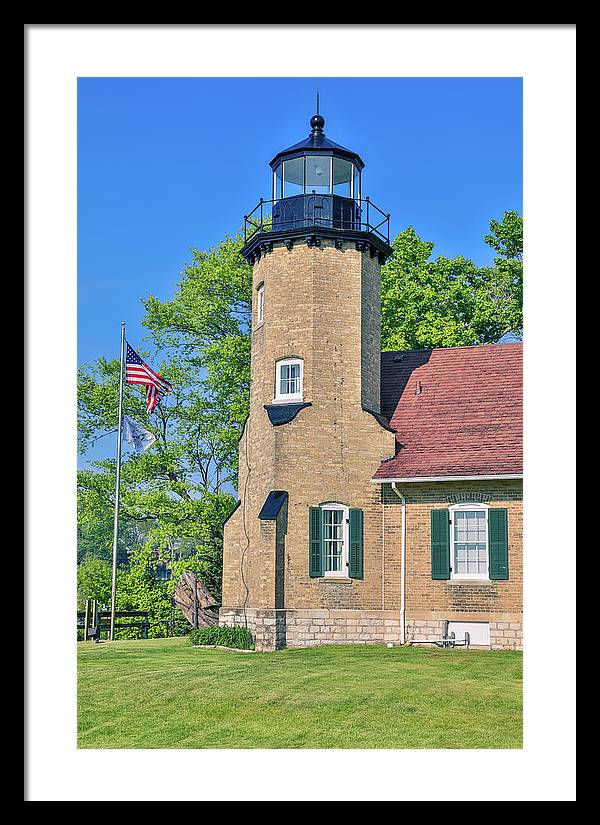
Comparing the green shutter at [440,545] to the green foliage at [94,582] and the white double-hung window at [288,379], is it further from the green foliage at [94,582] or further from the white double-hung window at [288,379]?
the green foliage at [94,582]

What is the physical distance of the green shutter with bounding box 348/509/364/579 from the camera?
18.2 m

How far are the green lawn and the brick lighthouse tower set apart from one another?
1.60 metres

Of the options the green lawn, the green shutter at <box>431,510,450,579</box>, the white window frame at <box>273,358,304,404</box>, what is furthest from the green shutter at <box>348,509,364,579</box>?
the white window frame at <box>273,358,304,404</box>

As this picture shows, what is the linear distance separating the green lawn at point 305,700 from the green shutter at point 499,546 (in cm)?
153

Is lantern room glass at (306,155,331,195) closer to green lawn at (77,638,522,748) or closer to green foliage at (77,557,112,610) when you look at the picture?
green lawn at (77,638,522,748)

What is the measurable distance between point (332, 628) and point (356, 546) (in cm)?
158

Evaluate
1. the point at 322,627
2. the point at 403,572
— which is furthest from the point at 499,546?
the point at 322,627

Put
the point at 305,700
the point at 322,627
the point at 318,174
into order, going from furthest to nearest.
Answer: the point at 318,174 → the point at 322,627 → the point at 305,700

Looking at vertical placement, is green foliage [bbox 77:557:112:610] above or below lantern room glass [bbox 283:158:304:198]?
below

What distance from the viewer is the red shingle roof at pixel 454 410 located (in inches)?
711

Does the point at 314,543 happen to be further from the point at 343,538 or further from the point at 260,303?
the point at 260,303

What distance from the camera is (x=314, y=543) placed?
18219 mm
